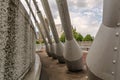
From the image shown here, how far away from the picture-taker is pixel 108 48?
1.59 metres

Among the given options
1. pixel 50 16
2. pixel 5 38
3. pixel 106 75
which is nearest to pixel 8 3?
pixel 5 38

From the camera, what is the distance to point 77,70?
5.66m

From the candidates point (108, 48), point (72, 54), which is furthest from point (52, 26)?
point (108, 48)

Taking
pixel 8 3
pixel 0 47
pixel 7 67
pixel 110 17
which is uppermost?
pixel 8 3

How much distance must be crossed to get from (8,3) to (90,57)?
747 mm

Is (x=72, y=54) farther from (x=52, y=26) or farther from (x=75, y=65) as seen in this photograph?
(x=52, y=26)

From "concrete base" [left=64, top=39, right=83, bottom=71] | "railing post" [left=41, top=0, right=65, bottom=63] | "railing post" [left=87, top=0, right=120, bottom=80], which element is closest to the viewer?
"railing post" [left=87, top=0, right=120, bottom=80]

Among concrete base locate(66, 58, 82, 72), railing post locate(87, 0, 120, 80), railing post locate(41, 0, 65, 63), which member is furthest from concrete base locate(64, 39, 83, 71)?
railing post locate(87, 0, 120, 80)

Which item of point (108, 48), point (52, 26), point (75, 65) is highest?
point (52, 26)

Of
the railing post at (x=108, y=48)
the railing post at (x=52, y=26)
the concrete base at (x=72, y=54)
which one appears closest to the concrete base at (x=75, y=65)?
the concrete base at (x=72, y=54)

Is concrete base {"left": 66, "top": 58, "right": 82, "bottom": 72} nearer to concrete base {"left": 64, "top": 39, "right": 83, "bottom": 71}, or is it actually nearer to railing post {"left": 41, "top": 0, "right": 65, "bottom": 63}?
concrete base {"left": 64, "top": 39, "right": 83, "bottom": 71}

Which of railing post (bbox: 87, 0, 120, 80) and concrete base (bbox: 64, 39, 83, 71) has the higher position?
railing post (bbox: 87, 0, 120, 80)

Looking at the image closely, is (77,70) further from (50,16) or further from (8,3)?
(8,3)

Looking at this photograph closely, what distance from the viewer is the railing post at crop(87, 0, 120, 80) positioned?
61.1 inches
